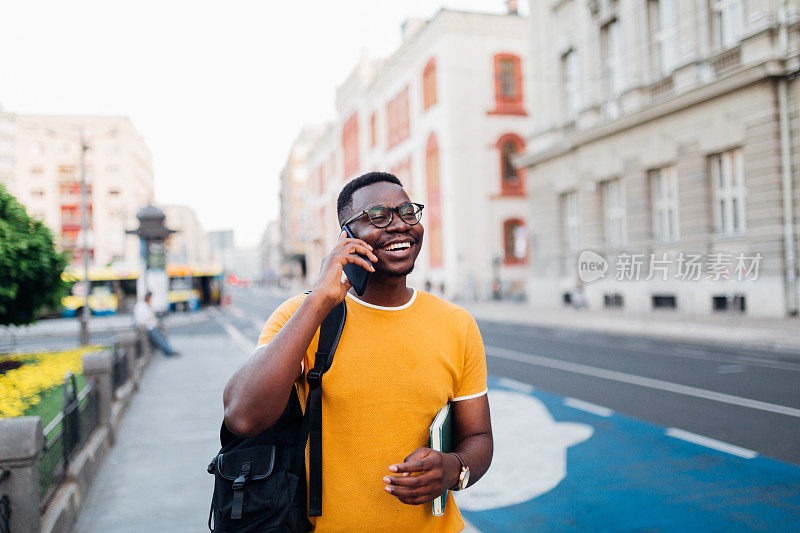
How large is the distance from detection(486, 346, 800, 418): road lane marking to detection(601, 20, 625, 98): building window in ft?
50.0

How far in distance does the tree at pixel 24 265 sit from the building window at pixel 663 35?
1999 centimetres

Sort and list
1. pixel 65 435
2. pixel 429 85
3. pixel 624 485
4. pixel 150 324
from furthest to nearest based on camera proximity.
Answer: pixel 429 85 → pixel 150 324 → pixel 624 485 → pixel 65 435

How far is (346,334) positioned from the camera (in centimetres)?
209

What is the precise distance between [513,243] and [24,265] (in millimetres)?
33485

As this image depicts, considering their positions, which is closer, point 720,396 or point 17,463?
point 17,463

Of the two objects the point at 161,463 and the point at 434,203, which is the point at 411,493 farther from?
the point at 434,203

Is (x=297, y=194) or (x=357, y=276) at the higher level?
(x=297, y=194)

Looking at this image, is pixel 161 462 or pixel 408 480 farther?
pixel 161 462

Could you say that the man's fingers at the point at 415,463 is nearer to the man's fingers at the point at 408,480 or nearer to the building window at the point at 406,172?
the man's fingers at the point at 408,480

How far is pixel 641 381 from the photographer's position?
1023 cm

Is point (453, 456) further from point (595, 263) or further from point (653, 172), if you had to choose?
point (653, 172)

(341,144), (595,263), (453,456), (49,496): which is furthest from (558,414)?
(341,144)

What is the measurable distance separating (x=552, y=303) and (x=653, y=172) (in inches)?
328

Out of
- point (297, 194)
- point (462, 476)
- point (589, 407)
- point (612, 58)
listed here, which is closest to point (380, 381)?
point (462, 476)
